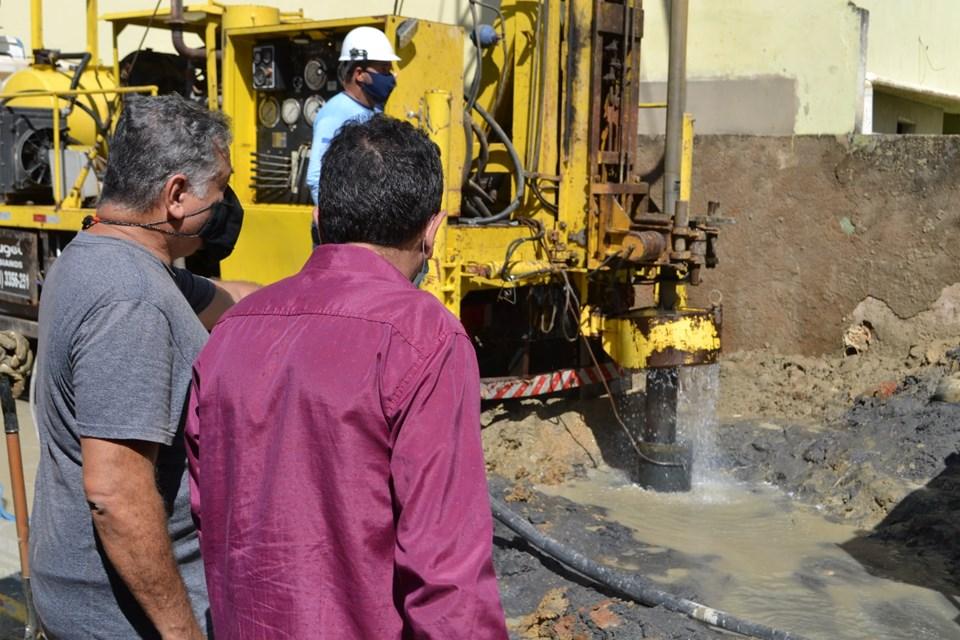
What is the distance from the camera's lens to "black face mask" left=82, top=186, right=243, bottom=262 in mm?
2297

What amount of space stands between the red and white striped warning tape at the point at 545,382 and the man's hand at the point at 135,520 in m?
4.21

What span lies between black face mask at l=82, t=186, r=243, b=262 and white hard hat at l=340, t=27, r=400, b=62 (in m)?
3.06

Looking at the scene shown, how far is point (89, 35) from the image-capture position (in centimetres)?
854

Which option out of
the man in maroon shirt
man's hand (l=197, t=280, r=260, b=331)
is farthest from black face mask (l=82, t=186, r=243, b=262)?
the man in maroon shirt

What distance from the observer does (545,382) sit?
697 cm

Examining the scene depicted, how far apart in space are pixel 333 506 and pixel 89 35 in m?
7.76

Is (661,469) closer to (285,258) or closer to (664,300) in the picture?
(664,300)

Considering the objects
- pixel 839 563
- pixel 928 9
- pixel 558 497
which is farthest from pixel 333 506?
pixel 928 9

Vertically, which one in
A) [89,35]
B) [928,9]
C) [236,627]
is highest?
[928,9]

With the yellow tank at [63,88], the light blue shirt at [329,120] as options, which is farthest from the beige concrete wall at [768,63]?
the yellow tank at [63,88]

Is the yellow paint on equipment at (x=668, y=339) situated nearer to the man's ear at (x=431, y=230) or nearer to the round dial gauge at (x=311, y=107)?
the round dial gauge at (x=311, y=107)

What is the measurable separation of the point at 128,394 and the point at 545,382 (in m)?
5.03

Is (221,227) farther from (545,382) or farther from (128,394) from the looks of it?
(545,382)

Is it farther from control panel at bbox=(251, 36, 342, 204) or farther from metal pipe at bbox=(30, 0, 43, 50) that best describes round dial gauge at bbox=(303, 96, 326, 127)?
metal pipe at bbox=(30, 0, 43, 50)
